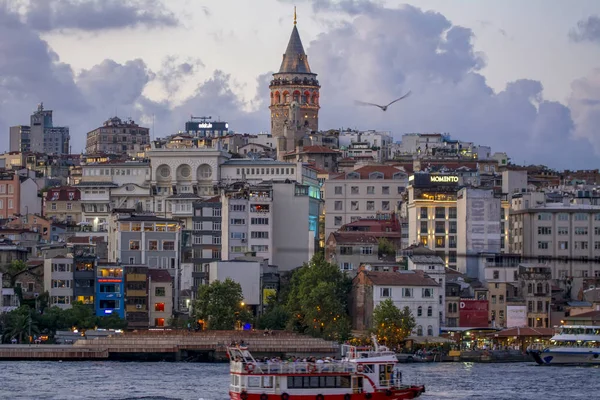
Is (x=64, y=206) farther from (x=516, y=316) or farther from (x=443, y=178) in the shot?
(x=516, y=316)

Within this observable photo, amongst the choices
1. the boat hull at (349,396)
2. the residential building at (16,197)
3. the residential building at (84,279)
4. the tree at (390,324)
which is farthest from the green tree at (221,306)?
the residential building at (16,197)

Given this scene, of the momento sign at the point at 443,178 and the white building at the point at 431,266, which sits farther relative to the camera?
the momento sign at the point at 443,178

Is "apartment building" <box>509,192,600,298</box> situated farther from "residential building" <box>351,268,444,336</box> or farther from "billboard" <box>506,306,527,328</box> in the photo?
"residential building" <box>351,268,444,336</box>

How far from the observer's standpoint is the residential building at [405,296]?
9625cm

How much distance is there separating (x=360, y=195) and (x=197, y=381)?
55628 millimetres

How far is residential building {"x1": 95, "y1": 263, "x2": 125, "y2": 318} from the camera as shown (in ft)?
337

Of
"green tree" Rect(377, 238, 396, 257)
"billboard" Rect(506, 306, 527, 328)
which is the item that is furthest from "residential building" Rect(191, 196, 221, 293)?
"billboard" Rect(506, 306, 527, 328)

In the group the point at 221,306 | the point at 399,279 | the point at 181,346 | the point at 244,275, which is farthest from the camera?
the point at 244,275

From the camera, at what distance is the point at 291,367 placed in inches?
2530

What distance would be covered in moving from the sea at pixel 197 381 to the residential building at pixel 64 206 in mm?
54885

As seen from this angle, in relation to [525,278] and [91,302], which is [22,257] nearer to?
[91,302]

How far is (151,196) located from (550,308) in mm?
44839

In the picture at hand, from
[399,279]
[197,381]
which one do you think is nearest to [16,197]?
[399,279]

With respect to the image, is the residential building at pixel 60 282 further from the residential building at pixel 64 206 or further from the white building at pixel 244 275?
the residential building at pixel 64 206
